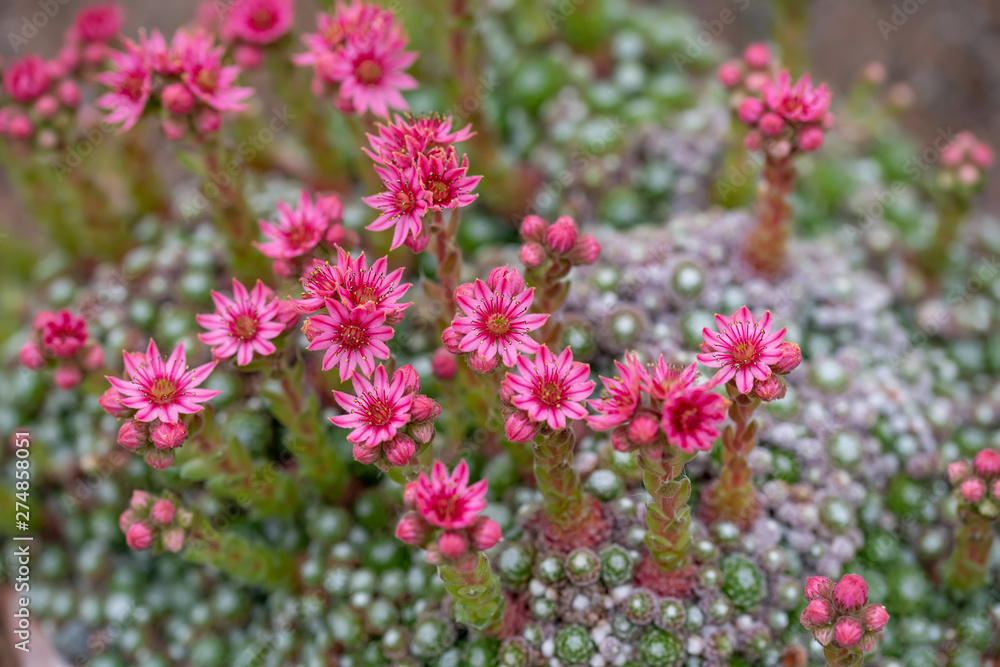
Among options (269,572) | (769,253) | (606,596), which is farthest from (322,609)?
(769,253)

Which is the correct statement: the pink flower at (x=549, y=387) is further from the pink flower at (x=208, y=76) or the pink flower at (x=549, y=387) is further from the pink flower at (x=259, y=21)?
the pink flower at (x=259, y=21)

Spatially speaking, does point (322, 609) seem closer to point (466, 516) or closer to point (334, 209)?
point (466, 516)

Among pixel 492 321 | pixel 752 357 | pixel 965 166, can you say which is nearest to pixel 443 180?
pixel 492 321

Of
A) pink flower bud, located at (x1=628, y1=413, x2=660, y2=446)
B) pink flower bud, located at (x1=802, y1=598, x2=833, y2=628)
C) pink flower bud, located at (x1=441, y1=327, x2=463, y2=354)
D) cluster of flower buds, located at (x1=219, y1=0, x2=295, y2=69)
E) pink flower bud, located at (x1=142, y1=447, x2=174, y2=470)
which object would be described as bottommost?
pink flower bud, located at (x1=142, y1=447, x2=174, y2=470)

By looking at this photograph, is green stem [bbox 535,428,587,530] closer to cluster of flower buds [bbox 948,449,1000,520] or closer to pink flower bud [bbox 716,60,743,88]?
cluster of flower buds [bbox 948,449,1000,520]

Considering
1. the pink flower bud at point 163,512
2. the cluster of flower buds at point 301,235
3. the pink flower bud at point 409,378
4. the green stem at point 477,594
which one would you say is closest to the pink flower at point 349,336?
the pink flower bud at point 409,378

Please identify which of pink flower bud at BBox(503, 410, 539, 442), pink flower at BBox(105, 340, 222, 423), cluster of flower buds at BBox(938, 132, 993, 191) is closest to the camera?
pink flower bud at BBox(503, 410, 539, 442)

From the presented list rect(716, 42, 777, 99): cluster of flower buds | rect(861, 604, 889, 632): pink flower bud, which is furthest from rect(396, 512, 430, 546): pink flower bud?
rect(716, 42, 777, 99): cluster of flower buds

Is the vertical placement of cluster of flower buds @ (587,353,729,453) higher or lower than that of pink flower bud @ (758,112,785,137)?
lower
